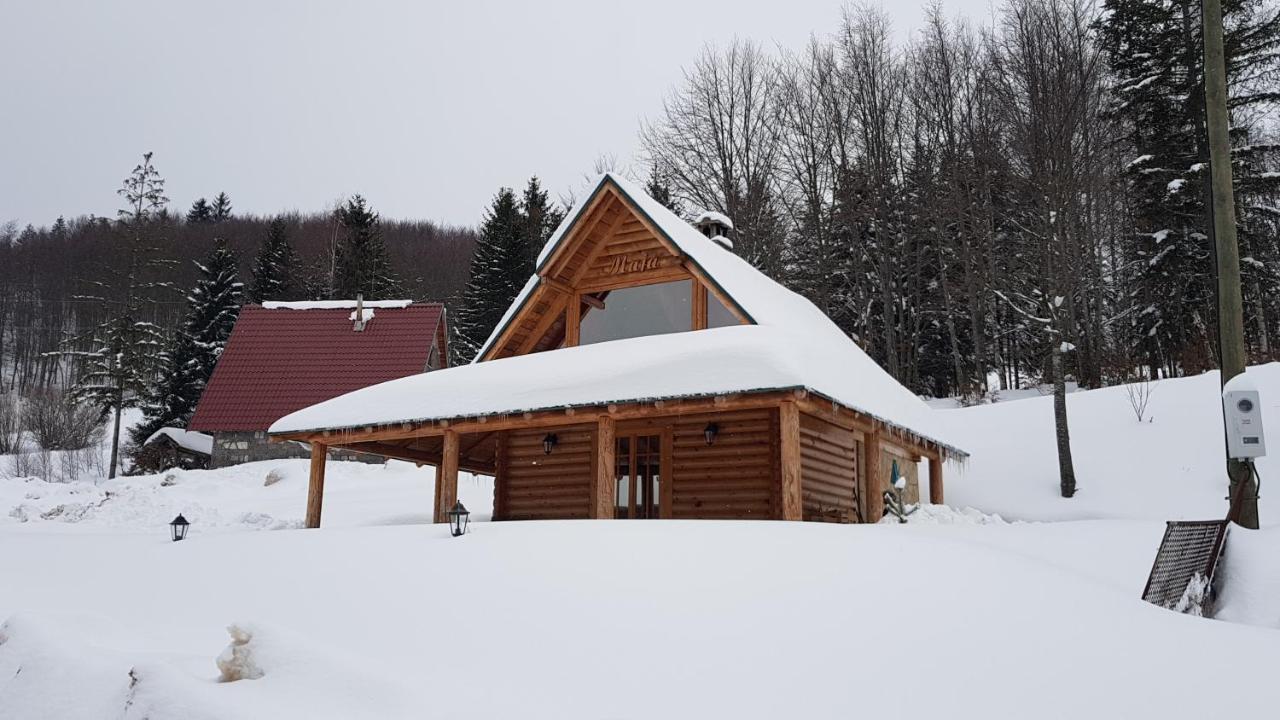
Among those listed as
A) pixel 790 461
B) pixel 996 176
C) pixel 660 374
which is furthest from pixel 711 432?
pixel 996 176

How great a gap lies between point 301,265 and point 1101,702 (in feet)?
162

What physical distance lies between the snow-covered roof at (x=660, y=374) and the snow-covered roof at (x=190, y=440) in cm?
2095

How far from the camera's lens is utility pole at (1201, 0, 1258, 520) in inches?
369

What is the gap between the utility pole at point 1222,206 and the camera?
30.8 feet

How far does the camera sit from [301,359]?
31625 mm

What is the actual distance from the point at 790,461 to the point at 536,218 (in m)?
35.5

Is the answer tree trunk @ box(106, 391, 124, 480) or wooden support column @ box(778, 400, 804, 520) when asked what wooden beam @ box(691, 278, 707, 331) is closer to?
wooden support column @ box(778, 400, 804, 520)

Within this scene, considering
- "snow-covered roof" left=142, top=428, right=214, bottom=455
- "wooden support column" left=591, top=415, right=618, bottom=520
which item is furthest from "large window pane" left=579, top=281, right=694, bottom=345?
"snow-covered roof" left=142, top=428, right=214, bottom=455

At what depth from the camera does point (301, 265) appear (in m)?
48.7

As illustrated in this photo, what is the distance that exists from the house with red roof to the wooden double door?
1744cm

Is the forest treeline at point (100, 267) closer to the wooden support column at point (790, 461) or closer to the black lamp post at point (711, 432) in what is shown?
the black lamp post at point (711, 432)

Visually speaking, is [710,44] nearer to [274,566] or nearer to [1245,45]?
[1245,45]

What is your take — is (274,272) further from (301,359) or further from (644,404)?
(644,404)

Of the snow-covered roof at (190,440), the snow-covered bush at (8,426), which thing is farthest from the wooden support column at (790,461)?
the snow-covered bush at (8,426)
